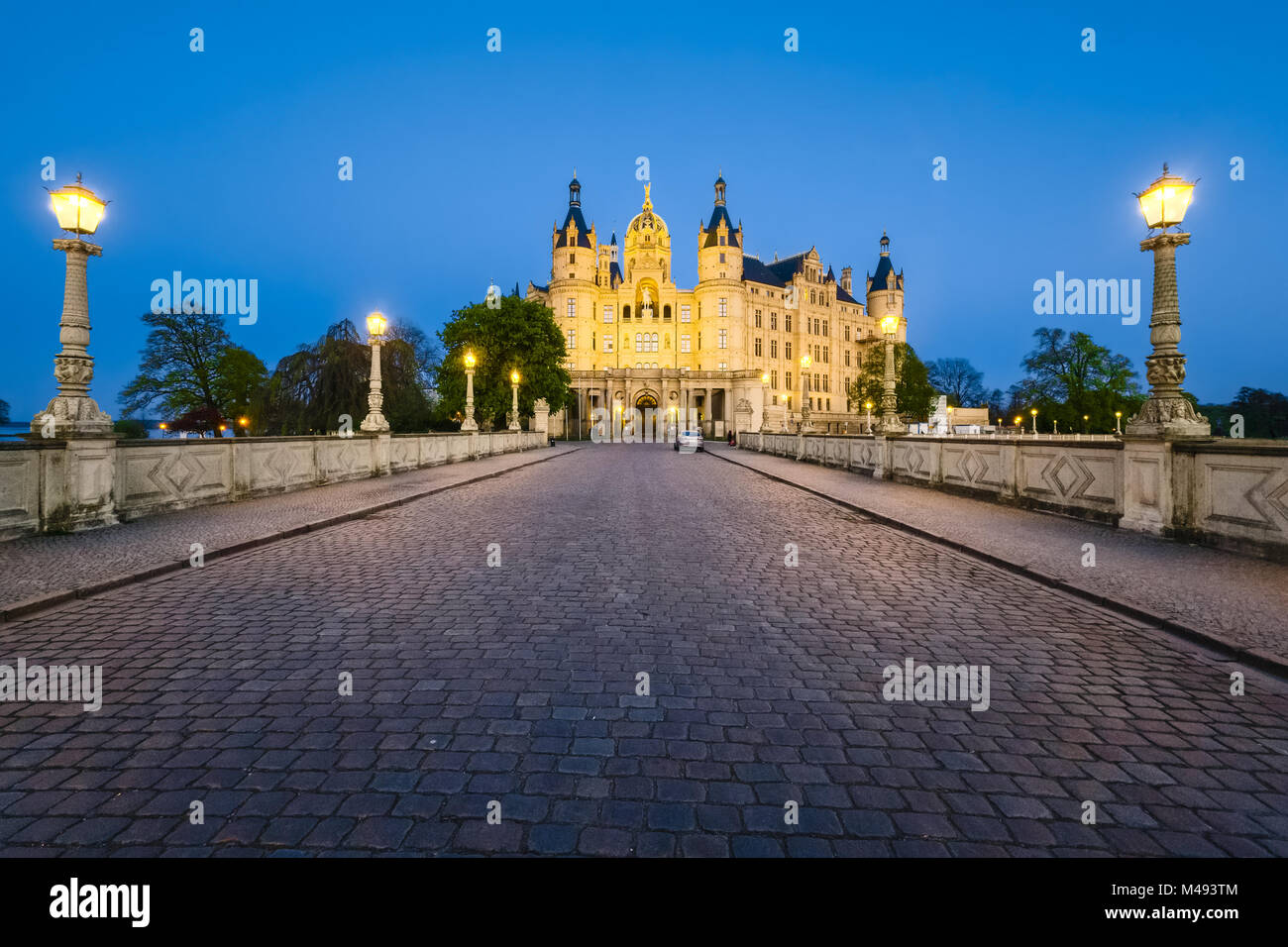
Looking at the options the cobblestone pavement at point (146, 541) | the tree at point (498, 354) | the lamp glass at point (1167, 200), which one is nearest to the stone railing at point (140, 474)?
the cobblestone pavement at point (146, 541)

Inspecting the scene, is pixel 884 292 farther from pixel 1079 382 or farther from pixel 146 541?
pixel 146 541

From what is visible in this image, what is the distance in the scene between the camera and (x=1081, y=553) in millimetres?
7777

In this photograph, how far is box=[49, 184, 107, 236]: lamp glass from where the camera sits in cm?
954

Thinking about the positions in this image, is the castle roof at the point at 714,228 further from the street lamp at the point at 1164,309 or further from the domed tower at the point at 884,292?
the street lamp at the point at 1164,309

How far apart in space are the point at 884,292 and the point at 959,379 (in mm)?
33334

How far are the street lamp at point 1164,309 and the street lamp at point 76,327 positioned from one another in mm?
16079

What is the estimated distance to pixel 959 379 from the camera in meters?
122

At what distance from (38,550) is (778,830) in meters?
9.84

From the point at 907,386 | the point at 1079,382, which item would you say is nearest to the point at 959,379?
the point at 1079,382

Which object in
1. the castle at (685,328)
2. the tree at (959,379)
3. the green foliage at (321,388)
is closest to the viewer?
the green foliage at (321,388)

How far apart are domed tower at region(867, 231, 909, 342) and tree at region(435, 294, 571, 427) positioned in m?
68.7

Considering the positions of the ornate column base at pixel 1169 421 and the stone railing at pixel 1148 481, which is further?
the ornate column base at pixel 1169 421

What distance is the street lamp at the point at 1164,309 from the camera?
9.12 m

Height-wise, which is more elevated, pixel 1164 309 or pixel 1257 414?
pixel 1257 414
